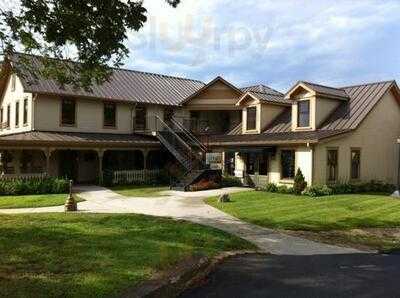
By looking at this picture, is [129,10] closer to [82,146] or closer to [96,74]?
[96,74]

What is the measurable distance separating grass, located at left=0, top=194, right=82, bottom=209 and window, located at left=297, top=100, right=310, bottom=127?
13746 millimetres

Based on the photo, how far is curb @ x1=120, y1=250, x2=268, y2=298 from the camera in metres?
7.76

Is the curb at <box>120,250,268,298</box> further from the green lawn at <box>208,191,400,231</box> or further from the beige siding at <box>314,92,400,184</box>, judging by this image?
the beige siding at <box>314,92,400,184</box>

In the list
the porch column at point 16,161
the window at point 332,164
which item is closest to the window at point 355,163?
the window at point 332,164

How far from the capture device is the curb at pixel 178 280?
7756 millimetres

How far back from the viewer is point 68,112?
33344mm

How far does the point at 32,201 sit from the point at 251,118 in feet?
52.6

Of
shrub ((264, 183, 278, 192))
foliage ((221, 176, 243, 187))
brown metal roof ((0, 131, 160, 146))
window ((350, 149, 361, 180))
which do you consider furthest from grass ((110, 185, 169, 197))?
window ((350, 149, 361, 180))

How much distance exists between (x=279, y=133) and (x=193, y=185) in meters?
6.44

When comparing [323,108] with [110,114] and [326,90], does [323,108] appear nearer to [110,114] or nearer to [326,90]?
[326,90]

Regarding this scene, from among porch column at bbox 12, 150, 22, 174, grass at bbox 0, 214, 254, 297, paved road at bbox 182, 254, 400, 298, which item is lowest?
paved road at bbox 182, 254, 400, 298

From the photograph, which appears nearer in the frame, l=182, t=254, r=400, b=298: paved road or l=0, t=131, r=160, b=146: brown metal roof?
l=182, t=254, r=400, b=298: paved road

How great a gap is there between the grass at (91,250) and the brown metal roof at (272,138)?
12.3 metres

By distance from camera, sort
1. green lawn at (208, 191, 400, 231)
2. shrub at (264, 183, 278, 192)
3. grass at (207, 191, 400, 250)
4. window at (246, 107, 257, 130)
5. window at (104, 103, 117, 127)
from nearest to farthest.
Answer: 1. grass at (207, 191, 400, 250)
2. green lawn at (208, 191, 400, 231)
3. shrub at (264, 183, 278, 192)
4. window at (246, 107, 257, 130)
5. window at (104, 103, 117, 127)
